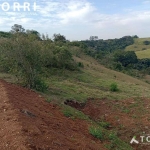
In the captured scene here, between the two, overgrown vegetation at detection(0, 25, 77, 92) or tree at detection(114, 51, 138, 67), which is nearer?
overgrown vegetation at detection(0, 25, 77, 92)

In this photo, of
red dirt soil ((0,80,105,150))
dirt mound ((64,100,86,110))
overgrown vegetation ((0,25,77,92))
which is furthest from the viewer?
overgrown vegetation ((0,25,77,92))

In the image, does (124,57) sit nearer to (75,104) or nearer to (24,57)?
(75,104)

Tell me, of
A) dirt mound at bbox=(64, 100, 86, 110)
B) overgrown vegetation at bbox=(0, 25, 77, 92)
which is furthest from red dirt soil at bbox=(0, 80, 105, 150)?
overgrown vegetation at bbox=(0, 25, 77, 92)

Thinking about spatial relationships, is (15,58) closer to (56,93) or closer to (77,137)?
(56,93)

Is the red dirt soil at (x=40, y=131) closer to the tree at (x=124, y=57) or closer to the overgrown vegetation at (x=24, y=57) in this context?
the overgrown vegetation at (x=24, y=57)

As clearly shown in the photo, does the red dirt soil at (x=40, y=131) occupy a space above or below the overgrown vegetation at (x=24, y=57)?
below

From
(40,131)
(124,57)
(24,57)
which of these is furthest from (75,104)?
(124,57)

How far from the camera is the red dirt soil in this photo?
519cm

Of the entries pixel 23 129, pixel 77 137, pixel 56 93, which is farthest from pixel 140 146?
pixel 56 93

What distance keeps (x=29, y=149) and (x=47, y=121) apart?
2.95 meters

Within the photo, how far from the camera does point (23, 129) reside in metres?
5.74

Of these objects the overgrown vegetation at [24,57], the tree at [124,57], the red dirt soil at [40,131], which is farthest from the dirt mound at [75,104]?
the tree at [124,57]

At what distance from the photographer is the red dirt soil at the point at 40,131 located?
5.19 meters

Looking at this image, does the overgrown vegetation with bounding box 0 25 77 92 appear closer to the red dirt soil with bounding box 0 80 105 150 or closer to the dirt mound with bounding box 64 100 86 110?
the dirt mound with bounding box 64 100 86 110
